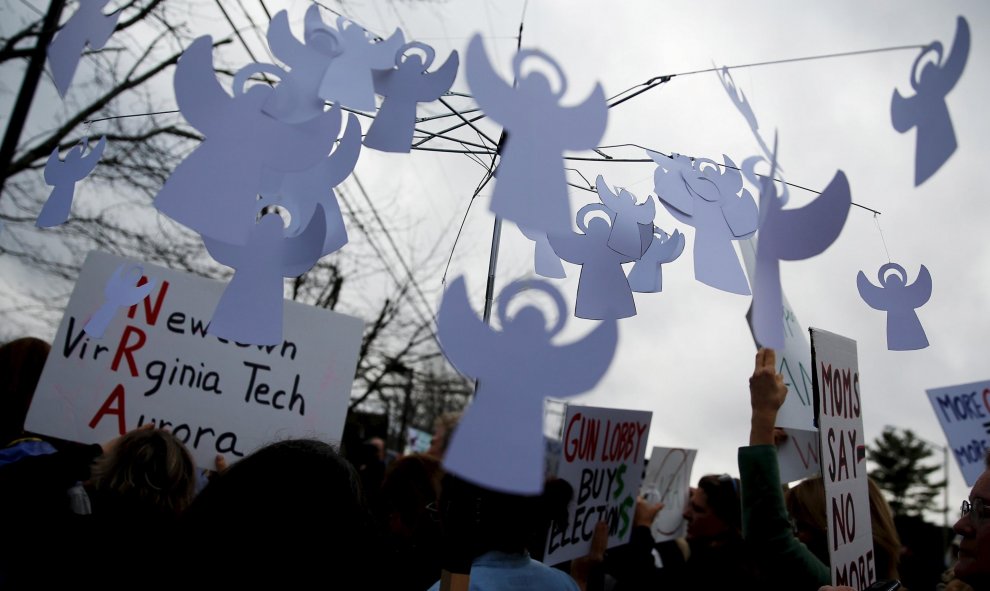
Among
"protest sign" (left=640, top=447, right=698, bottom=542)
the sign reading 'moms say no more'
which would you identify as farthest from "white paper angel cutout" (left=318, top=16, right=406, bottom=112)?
"protest sign" (left=640, top=447, right=698, bottom=542)

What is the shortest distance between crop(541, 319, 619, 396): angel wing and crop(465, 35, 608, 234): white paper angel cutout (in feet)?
0.52

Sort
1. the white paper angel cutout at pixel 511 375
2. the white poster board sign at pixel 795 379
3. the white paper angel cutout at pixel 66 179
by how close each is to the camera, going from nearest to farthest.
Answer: the white paper angel cutout at pixel 511 375
the white paper angel cutout at pixel 66 179
the white poster board sign at pixel 795 379

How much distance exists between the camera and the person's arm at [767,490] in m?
1.99

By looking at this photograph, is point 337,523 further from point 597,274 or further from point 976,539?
point 976,539

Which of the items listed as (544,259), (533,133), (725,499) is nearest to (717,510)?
(725,499)

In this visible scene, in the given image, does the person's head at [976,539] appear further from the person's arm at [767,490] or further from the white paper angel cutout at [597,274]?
the white paper angel cutout at [597,274]

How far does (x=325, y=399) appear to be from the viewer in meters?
3.80

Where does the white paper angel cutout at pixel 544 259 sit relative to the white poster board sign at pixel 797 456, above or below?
above

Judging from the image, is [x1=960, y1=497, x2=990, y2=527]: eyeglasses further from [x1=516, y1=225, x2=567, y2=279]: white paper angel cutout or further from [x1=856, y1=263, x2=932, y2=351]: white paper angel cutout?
[x1=516, y1=225, x2=567, y2=279]: white paper angel cutout

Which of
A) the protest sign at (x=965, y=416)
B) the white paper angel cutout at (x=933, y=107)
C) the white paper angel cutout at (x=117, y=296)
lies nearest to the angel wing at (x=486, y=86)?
the white paper angel cutout at (x=933, y=107)

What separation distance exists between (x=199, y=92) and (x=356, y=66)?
30 cm

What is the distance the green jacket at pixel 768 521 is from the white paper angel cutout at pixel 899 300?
1.44ft

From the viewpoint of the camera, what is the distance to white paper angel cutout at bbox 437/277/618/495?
925 millimetres

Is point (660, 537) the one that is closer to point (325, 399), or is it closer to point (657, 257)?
point (325, 399)
